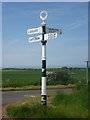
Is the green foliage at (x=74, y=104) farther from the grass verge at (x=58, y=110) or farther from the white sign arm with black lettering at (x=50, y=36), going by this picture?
the white sign arm with black lettering at (x=50, y=36)

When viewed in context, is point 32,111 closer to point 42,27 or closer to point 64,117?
point 64,117

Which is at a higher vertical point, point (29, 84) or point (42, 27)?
point (42, 27)

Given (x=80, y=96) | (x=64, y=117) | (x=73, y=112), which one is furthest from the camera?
(x=80, y=96)

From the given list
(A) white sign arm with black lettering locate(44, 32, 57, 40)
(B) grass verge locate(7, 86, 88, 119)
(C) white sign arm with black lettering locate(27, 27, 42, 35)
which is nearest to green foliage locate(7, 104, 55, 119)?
(B) grass verge locate(7, 86, 88, 119)

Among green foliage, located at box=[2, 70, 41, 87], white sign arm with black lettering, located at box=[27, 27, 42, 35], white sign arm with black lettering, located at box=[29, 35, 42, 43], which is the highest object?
white sign arm with black lettering, located at box=[27, 27, 42, 35]

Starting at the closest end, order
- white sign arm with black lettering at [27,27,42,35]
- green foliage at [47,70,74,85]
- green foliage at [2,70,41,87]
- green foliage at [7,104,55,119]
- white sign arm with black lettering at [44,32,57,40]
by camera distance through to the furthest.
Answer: green foliage at [7,104,55,119]
white sign arm with black lettering at [44,32,57,40]
white sign arm with black lettering at [27,27,42,35]
green foliage at [2,70,41,87]
green foliage at [47,70,74,85]

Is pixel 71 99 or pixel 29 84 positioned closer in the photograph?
pixel 71 99

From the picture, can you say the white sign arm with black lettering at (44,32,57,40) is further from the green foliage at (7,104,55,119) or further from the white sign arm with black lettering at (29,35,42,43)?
the green foliage at (7,104,55,119)

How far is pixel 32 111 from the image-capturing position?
9695mm

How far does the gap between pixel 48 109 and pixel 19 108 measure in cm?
99

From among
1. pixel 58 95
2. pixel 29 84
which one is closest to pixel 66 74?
pixel 29 84

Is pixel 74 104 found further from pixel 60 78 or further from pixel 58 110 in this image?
pixel 60 78

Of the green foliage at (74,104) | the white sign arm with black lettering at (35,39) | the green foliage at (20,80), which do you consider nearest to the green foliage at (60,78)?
the green foliage at (20,80)

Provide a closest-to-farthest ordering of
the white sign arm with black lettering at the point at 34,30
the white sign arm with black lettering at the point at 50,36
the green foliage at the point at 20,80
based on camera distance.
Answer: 1. the white sign arm with black lettering at the point at 50,36
2. the white sign arm with black lettering at the point at 34,30
3. the green foliage at the point at 20,80
